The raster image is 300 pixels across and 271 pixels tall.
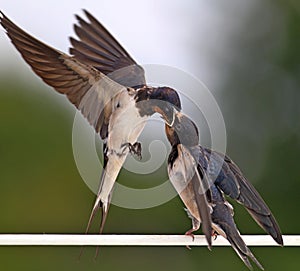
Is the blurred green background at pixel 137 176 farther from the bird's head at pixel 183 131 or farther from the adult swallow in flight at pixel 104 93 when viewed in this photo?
the bird's head at pixel 183 131

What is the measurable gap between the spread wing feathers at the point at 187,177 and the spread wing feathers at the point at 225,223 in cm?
9

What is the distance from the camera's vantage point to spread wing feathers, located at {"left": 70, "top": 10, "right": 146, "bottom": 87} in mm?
1632

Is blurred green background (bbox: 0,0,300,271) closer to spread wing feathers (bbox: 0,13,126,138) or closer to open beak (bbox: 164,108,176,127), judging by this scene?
spread wing feathers (bbox: 0,13,126,138)

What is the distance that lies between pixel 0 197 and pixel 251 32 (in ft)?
6.24

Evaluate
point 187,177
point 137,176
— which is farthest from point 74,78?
point 137,176

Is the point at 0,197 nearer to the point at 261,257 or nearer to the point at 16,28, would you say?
the point at 261,257

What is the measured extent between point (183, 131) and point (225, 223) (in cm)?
22

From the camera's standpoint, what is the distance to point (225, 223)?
4.91 ft

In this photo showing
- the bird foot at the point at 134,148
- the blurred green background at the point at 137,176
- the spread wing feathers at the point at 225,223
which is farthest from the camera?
the blurred green background at the point at 137,176

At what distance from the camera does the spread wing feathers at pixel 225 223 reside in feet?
4.62

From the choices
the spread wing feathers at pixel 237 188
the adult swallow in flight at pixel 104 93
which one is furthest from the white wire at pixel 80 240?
the adult swallow in flight at pixel 104 93

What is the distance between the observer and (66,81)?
153 cm

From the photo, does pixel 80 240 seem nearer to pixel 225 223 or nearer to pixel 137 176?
pixel 225 223

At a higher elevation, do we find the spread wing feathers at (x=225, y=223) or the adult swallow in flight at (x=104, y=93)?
the adult swallow in flight at (x=104, y=93)
